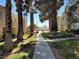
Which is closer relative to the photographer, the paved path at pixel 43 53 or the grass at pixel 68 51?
the paved path at pixel 43 53

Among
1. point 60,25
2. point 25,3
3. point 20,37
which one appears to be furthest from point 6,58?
point 60,25

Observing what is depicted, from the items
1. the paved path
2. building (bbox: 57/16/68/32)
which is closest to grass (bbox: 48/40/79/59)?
the paved path

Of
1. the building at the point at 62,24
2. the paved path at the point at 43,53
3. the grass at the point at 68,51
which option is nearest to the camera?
the paved path at the point at 43,53

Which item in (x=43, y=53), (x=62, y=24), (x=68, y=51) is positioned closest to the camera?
(x=43, y=53)

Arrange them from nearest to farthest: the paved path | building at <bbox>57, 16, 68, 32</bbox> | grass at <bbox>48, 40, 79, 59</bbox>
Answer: the paved path → grass at <bbox>48, 40, 79, 59</bbox> → building at <bbox>57, 16, 68, 32</bbox>

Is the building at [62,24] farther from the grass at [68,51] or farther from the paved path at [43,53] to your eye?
the paved path at [43,53]

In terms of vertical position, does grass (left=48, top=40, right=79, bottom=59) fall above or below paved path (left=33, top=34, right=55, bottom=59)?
below

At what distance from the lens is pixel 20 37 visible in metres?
24.1

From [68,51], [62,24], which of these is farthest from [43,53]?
[62,24]

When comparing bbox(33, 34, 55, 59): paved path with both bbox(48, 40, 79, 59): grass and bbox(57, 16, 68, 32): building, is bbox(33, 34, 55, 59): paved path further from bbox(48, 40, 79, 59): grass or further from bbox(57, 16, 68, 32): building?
bbox(57, 16, 68, 32): building

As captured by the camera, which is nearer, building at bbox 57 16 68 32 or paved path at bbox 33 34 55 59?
paved path at bbox 33 34 55 59

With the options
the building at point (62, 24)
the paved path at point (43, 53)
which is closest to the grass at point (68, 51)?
the paved path at point (43, 53)

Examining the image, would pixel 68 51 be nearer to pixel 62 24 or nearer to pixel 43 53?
pixel 43 53

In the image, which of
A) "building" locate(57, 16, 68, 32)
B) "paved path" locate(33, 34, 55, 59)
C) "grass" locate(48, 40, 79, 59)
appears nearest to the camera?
"paved path" locate(33, 34, 55, 59)
